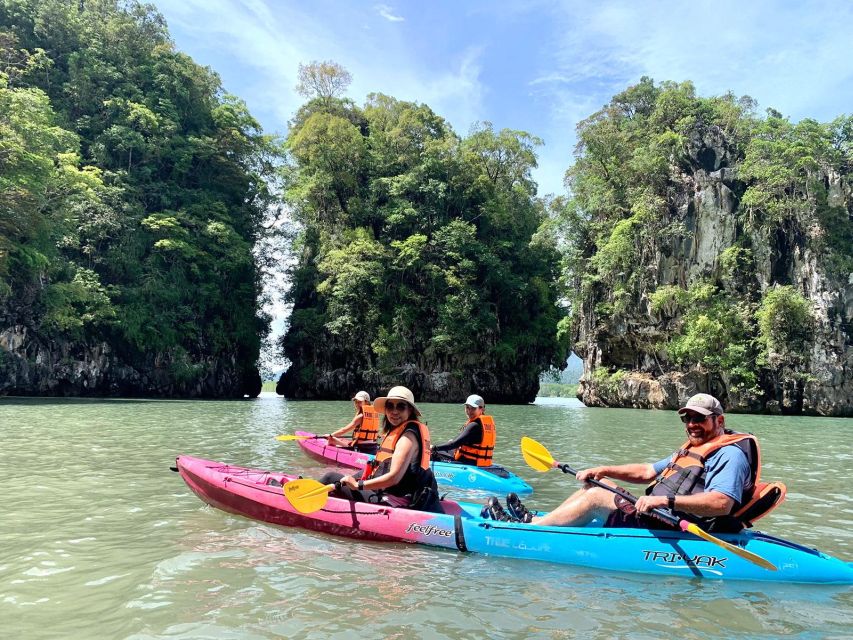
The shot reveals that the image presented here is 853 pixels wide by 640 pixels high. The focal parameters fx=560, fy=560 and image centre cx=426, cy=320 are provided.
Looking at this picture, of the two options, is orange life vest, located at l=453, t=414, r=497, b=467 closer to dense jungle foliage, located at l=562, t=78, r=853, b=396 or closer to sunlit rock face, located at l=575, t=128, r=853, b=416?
dense jungle foliage, located at l=562, t=78, r=853, b=396

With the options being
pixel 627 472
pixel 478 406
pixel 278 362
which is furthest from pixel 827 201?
pixel 278 362

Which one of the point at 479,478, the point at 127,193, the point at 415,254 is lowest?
the point at 479,478

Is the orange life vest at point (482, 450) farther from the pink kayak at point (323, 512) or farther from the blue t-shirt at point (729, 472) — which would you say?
the blue t-shirt at point (729, 472)

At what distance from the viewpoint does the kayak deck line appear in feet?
15.2

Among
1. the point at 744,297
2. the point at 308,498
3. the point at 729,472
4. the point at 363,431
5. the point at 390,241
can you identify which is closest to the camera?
the point at 729,472

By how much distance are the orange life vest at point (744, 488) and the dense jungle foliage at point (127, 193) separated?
92.9 feet

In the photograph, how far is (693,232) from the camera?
32031 millimetres

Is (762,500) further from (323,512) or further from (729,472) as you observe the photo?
(323,512)

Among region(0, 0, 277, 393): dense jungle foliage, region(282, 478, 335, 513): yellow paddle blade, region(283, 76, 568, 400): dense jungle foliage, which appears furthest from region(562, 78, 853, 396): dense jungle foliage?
region(282, 478, 335, 513): yellow paddle blade

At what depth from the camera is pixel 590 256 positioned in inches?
1471

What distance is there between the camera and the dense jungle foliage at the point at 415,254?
121 ft

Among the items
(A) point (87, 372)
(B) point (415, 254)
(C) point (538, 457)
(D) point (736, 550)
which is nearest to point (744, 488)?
(D) point (736, 550)

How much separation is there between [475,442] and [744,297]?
2727 centimetres

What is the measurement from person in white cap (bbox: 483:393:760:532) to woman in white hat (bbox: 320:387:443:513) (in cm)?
125
